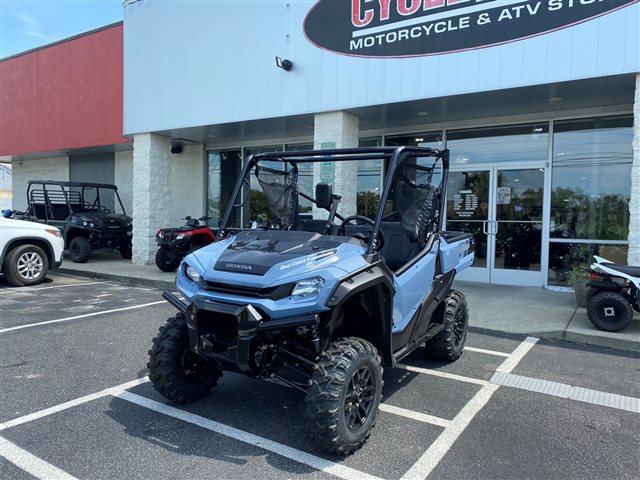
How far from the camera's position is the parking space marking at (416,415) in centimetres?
349

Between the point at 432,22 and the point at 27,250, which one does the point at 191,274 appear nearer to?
the point at 432,22

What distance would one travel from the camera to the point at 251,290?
3053mm

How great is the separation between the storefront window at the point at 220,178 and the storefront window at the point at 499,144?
19.8 ft

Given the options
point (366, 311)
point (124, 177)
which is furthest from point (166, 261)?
point (366, 311)

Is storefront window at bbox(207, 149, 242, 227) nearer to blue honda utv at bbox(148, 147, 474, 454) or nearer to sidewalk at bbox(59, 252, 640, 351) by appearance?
sidewalk at bbox(59, 252, 640, 351)

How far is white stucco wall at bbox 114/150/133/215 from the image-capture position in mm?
15234

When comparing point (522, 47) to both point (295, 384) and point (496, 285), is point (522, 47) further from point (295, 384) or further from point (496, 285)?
point (295, 384)

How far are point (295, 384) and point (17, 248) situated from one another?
807 centimetres

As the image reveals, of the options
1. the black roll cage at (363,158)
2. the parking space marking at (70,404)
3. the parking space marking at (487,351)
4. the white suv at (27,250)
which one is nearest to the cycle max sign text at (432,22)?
the black roll cage at (363,158)

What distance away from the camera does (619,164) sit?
332 inches

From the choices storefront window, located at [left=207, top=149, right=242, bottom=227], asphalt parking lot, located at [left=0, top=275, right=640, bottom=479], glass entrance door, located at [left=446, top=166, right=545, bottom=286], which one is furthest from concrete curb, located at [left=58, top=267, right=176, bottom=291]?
glass entrance door, located at [left=446, top=166, right=545, bottom=286]

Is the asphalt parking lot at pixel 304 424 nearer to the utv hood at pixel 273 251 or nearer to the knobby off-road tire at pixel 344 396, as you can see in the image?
the knobby off-road tire at pixel 344 396

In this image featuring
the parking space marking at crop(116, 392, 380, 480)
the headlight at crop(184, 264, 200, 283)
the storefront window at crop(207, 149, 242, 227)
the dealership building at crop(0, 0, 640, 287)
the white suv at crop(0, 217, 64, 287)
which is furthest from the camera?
the storefront window at crop(207, 149, 242, 227)

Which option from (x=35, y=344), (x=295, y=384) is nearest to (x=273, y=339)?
(x=295, y=384)
